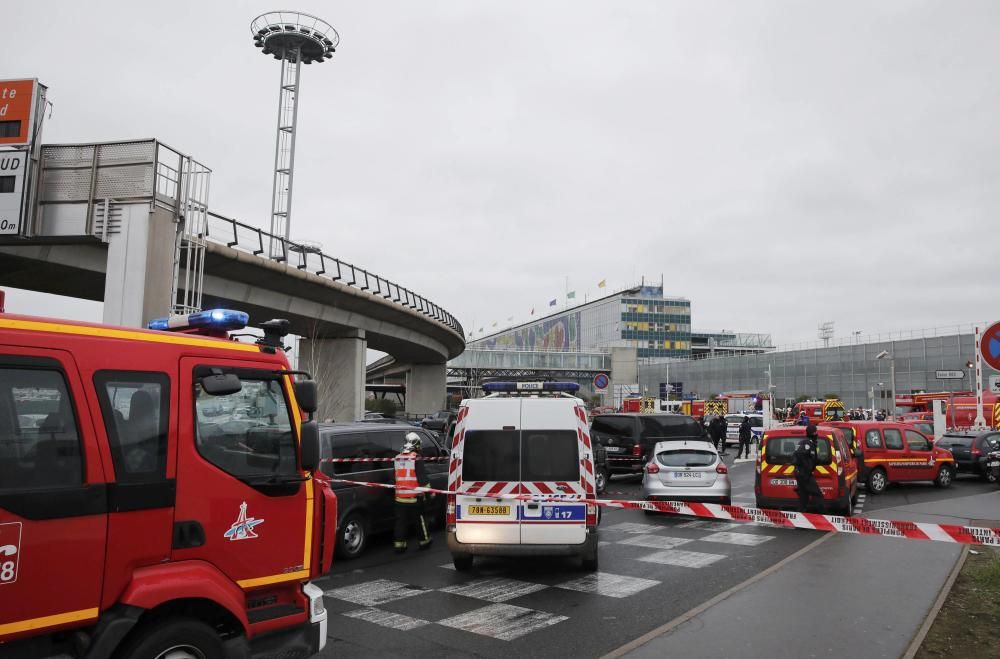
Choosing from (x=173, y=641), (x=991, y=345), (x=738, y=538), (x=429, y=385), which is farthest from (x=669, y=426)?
(x=429, y=385)

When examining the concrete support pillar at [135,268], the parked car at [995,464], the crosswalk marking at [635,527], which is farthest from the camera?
the parked car at [995,464]

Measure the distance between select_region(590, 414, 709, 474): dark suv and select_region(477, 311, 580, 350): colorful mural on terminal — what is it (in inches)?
4838

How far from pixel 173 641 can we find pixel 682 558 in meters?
7.46

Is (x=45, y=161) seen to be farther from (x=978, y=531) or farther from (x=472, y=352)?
(x=472, y=352)

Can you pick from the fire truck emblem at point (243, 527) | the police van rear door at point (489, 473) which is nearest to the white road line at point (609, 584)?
the police van rear door at point (489, 473)

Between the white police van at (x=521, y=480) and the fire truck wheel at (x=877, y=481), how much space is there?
38.1 feet

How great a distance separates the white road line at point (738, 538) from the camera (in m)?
11.1

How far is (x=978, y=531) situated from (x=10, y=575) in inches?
314

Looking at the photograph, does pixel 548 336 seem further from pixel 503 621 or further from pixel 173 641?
pixel 173 641

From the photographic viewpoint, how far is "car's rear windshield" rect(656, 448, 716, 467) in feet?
46.1

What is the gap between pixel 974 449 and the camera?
2081cm

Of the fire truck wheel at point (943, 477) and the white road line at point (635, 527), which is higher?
the fire truck wheel at point (943, 477)

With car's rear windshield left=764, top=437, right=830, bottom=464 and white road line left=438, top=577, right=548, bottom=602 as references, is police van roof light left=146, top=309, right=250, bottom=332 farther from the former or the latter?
car's rear windshield left=764, top=437, right=830, bottom=464

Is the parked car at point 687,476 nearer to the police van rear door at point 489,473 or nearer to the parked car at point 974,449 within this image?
the police van rear door at point 489,473
